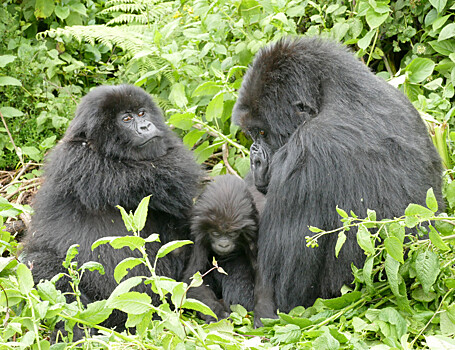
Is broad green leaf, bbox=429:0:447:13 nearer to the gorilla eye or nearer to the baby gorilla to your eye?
the baby gorilla

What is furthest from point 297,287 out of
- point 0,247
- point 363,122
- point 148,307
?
point 0,247

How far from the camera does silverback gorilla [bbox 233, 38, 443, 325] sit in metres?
3.27

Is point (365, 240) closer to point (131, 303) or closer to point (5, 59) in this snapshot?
point (131, 303)

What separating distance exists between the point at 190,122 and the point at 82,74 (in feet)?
6.45

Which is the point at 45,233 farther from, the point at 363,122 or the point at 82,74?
the point at 82,74

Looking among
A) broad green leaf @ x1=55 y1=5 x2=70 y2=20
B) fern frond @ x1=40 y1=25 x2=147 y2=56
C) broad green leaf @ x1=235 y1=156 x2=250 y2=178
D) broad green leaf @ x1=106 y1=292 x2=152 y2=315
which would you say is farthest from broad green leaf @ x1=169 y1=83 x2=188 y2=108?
broad green leaf @ x1=106 y1=292 x2=152 y2=315

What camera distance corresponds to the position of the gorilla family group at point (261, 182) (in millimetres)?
3291

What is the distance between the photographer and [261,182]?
3.68 metres

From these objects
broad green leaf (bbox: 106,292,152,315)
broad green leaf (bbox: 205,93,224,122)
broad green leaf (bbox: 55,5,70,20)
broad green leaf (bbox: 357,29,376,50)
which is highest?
broad green leaf (bbox: 55,5,70,20)

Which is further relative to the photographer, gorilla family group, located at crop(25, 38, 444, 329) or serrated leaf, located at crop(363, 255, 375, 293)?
gorilla family group, located at crop(25, 38, 444, 329)

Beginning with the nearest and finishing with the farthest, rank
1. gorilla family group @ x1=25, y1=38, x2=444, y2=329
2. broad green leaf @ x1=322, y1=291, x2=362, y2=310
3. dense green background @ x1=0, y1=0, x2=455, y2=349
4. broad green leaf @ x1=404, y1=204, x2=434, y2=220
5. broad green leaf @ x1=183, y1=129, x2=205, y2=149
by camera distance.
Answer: broad green leaf @ x1=404, y1=204, x2=434, y2=220
dense green background @ x1=0, y1=0, x2=455, y2=349
broad green leaf @ x1=322, y1=291, x2=362, y2=310
gorilla family group @ x1=25, y1=38, x2=444, y2=329
broad green leaf @ x1=183, y1=129, x2=205, y2=149

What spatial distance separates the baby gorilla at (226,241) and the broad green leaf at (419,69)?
1712 millimetres

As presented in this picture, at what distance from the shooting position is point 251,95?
3.64 metres

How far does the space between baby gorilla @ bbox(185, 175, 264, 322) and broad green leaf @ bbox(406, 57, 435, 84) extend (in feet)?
5.62
